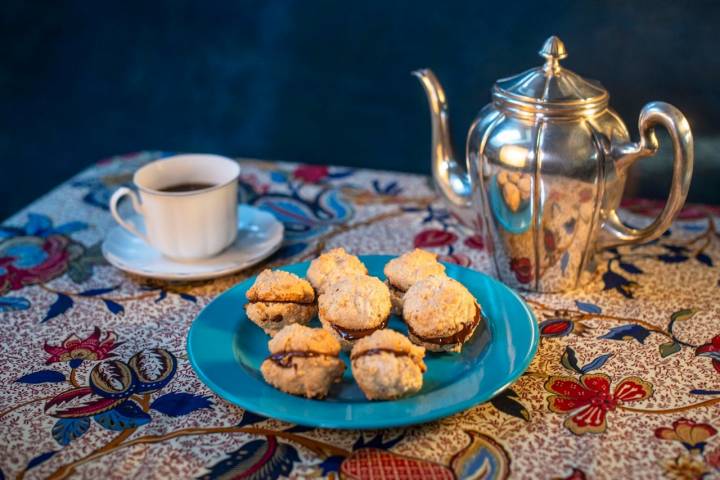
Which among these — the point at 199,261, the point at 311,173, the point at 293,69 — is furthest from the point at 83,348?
the point at 293,69

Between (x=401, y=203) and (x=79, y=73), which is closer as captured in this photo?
(x=401, y=203)

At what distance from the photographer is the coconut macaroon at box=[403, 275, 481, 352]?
0.69m

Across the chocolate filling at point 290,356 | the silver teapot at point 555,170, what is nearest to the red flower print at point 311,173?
the silver teapot at point 555,170

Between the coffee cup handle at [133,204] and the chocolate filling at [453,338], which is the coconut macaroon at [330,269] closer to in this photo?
the chocolate filling at [453,338]

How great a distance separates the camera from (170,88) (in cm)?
165

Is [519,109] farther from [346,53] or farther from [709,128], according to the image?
[346,53]

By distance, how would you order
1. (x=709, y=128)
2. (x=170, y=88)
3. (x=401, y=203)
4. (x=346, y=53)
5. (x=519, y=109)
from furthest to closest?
(x=170, y=88) < (x=346, y=53) < (x=709, y=128) < (x=401, y=203) < (x=519, y=109)

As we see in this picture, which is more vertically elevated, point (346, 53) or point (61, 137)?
point (346, 53)

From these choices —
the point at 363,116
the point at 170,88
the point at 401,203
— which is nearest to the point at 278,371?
the point at 401,203

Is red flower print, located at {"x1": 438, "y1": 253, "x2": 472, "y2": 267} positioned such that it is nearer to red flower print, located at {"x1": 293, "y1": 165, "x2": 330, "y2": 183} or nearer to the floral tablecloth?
the floral tablecloth

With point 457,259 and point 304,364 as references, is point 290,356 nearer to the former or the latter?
point 304,364

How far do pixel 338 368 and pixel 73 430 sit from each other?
24 cm

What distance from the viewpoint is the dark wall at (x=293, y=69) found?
1248mm

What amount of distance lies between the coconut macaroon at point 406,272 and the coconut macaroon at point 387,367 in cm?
13
